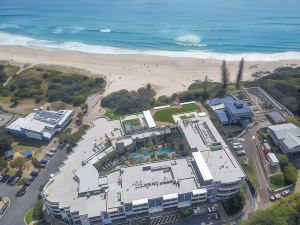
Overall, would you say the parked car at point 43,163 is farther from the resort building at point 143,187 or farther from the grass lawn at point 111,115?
the grass lawn at point 111,115

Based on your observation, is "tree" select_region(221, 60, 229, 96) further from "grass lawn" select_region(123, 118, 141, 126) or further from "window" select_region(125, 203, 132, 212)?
"window" select_region(125, 203, 132, 212)

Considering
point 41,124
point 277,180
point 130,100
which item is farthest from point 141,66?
point 277,180

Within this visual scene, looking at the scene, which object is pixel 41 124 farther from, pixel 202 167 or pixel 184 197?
pixel 202 167

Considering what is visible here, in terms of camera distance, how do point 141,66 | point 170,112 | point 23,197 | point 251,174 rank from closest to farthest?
point 23,197, point 251,174, point 170,112, point 141,66

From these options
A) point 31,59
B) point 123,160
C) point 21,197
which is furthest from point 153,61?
point 21,197

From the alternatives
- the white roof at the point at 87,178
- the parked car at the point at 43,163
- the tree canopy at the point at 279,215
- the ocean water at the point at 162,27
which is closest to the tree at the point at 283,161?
the tree canopy at the point at 279,215

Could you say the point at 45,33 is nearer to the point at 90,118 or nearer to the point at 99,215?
the point at 90,118
